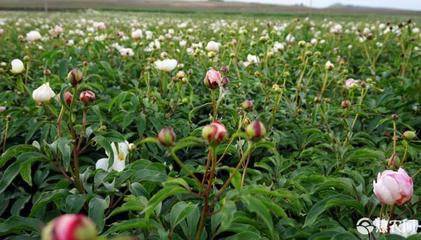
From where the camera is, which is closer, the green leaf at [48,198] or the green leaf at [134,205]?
the green leaf at [134,205]

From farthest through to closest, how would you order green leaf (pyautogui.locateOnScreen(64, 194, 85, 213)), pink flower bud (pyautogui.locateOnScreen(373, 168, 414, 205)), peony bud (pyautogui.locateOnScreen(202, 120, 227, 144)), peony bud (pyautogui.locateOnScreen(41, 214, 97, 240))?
green leaf (pyautogui.locateOnScreen(64, 194, 85, 213)), pink flower bud (pyautogui.locateOnScreen(373, 168, 414, 205)), peony bud (pyautogui.locateOnScreen(202, 120, 227, 144)), peony bud (pyautogui.locateOnScreen(41, 214, 97, 240))

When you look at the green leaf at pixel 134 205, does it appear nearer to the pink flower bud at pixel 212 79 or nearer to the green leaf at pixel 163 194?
the green leaf at pixel 163 194

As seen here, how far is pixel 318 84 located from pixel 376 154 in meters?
1.44

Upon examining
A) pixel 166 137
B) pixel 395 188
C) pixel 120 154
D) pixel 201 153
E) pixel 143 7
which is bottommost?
pixel 143 7

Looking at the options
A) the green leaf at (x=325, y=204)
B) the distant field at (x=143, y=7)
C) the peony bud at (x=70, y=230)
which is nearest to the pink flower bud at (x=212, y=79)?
the green leaf at (x=325, y=204)

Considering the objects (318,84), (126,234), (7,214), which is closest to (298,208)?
(126,234)

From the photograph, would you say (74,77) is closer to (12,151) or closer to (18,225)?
(12,151)

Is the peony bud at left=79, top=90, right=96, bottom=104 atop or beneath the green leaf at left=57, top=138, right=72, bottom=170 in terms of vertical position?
atop

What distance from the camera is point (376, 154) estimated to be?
3.76 ft

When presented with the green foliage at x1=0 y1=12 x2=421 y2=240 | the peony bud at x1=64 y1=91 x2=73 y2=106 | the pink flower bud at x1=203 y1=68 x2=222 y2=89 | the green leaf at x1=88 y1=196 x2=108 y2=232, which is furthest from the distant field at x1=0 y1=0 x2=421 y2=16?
the green leaf at x1=88 y1=196 x2=108 y2=232

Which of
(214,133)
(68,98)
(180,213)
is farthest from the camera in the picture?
(68,98)

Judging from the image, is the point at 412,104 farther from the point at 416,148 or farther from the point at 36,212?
the point at 36,212

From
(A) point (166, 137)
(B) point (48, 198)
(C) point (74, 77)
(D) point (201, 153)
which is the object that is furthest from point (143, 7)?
(A) point (166, 137)

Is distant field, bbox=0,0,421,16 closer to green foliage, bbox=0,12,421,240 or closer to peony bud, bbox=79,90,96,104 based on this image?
green foliage, bbox=0,12,421,240
